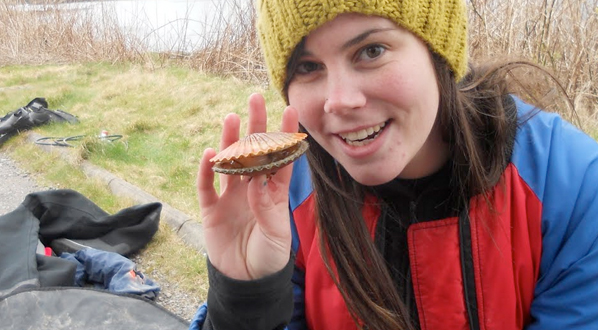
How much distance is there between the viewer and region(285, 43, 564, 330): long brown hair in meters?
1.67

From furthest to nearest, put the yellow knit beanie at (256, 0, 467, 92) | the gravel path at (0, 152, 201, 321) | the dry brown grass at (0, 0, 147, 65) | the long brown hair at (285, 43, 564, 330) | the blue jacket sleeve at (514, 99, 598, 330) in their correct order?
the dry brown grass at (0, 0, 147, 65) < the gravel path at (0, 152, 201, 321) < the long brown hair at (285, 43, 564, 330) < the blue jacket sleeve at (514, 99, 598, 330) < the yellow knit beanie at (256, 0, 467, 92)

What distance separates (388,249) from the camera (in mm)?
1848

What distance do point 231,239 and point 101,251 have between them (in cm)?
224

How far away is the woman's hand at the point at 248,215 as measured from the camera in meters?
1.51

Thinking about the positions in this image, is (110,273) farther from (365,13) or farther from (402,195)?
(365,13)

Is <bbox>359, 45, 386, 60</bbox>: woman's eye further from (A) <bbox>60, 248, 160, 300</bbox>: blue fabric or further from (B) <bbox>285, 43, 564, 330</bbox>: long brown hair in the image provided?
(A) <bbox>60, 248, 160, 300</bbox>: blue fabric

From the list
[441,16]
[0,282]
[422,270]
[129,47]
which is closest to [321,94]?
[441,16]

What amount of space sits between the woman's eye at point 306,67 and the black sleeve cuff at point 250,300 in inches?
21.9

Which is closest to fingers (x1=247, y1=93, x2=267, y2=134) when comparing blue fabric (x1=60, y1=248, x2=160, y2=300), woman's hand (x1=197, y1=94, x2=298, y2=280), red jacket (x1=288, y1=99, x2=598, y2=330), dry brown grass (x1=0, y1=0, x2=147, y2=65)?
woman's hand (x1=197, y1=94, x2=298, y2=280)

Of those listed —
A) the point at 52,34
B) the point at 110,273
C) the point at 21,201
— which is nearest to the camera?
the point at 110,273

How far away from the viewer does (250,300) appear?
61.4 inches

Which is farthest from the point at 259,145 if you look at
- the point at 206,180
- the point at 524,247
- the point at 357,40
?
the point at 524,247

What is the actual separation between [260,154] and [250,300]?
420mm

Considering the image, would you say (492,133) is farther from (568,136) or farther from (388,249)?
(388,249)
